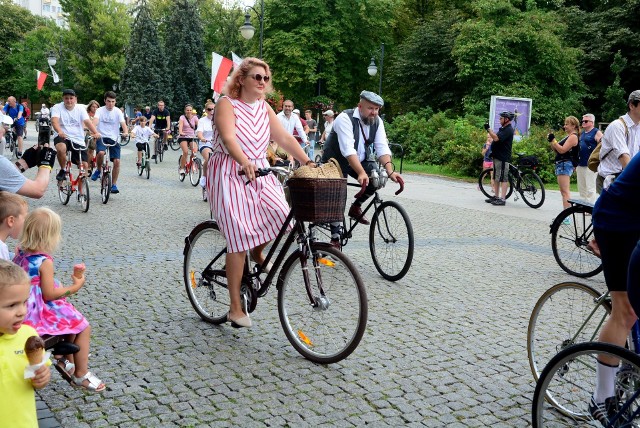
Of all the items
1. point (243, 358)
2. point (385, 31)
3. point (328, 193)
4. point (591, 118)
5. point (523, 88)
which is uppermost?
point (385, 31)

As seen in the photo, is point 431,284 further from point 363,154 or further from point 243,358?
point 243,358

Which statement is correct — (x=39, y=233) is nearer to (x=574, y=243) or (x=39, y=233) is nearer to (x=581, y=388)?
(x=581, y=388)

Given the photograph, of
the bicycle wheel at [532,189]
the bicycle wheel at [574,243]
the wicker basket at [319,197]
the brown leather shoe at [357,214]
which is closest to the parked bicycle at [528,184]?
the bicycle wheel at [532,189]

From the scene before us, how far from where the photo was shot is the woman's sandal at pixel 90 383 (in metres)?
3.78

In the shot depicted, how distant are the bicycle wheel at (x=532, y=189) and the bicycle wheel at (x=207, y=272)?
10319 millimetres

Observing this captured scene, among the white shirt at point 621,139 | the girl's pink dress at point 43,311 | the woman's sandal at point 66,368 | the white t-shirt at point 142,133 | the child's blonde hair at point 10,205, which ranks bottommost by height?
the woman's sandal at point 66,368

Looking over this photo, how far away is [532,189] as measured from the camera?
14250 millimetres

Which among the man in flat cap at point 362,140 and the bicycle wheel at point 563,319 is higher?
the man in flat cap at point 362,140

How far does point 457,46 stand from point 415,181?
15290 mm

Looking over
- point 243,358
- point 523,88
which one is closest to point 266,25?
point 523,88

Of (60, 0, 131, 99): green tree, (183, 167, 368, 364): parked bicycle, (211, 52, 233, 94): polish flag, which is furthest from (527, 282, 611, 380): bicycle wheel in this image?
(60, 0, 131, 99): green tree

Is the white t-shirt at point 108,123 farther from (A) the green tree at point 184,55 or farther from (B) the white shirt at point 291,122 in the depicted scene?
(A) the green tree at point 184,55

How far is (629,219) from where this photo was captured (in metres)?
3.03

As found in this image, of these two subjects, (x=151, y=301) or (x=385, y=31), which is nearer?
(x=151, y=301)
